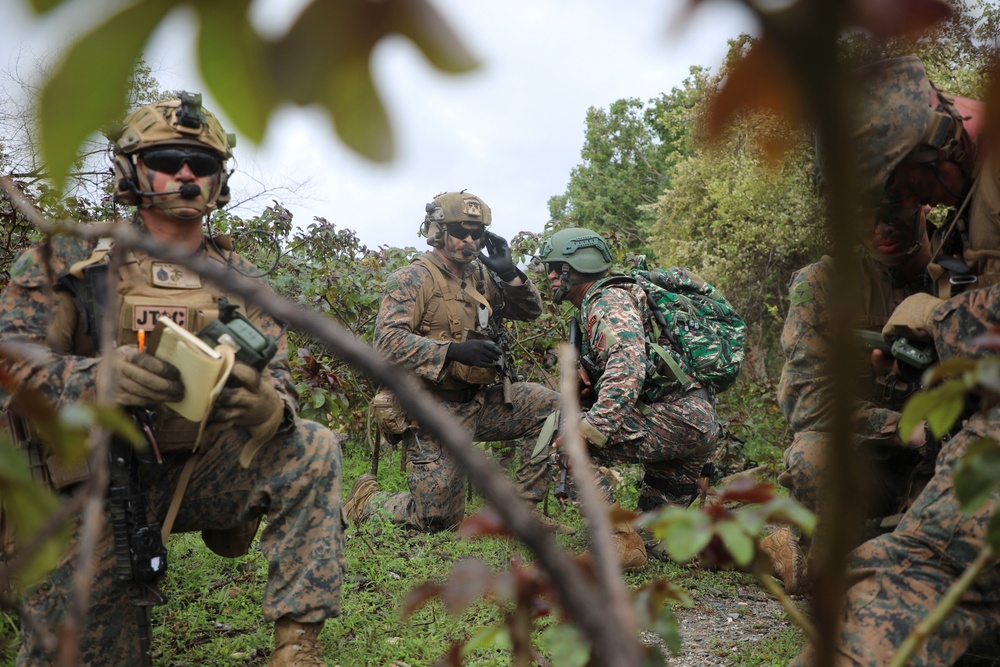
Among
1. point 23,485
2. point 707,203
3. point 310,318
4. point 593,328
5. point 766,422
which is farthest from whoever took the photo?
point 707,203

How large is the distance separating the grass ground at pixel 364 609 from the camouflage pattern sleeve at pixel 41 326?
83cm

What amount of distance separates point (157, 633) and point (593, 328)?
2.65m

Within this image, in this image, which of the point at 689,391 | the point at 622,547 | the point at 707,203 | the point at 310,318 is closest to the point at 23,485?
the point at 310,318

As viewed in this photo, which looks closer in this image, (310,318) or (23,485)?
(310,318)

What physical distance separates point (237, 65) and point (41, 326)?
9.18 feet

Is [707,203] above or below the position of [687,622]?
above

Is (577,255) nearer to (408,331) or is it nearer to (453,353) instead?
(453,353)

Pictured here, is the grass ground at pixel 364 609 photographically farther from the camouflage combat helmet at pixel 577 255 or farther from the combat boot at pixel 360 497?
the camouflage combat helmet at pixel 577 255

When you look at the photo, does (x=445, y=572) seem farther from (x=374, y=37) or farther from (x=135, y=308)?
(x=374, y=37)

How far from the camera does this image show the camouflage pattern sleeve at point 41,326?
2.74 meters

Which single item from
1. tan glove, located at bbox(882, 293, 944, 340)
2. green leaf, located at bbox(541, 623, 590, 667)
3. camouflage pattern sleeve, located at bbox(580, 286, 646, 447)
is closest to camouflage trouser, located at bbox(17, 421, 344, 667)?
camouflage pattern sleeve, located at bbox(580, 286, 646, 447)

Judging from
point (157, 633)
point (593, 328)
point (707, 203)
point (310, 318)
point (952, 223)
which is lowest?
point (310, 318)

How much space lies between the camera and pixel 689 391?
5.10 meters

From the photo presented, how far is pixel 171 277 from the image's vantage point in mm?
→ 3189
